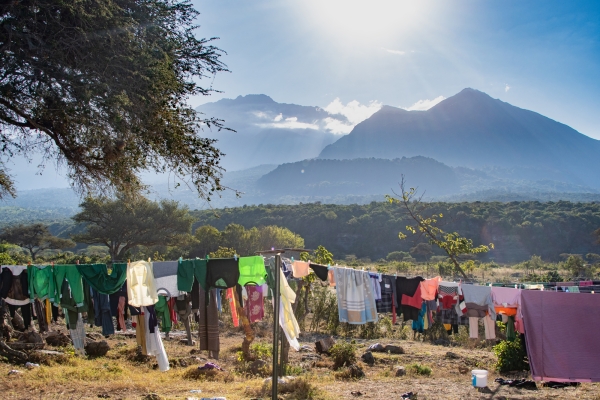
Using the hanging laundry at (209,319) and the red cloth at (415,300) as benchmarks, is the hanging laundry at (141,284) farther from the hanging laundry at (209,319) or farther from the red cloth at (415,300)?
the red cloth at (415,300)

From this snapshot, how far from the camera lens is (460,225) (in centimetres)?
6531

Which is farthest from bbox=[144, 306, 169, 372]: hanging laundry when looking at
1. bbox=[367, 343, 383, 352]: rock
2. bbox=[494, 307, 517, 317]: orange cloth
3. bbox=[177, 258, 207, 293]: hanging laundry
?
bbox=[367, 343, 383, 352]: rock

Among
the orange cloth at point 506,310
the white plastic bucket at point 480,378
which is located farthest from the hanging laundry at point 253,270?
the white plastic bucket at point 480,378

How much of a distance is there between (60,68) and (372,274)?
705 centimetres

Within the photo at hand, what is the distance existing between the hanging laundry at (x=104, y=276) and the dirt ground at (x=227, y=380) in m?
1.89

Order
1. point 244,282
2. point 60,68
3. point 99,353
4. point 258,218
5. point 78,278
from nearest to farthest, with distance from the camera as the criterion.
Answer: point 60,68, point 244,282, point 78,278, point 99,353, point 258,218

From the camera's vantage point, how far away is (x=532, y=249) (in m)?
62.7

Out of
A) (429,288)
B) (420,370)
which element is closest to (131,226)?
(420,370)

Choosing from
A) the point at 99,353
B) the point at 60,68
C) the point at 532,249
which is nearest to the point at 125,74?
the point at 60,68

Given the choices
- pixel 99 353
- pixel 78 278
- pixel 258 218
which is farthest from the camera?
pixel 258 218

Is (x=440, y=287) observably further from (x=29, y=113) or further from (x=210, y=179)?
(x=29, y=113)

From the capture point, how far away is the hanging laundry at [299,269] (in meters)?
10.2

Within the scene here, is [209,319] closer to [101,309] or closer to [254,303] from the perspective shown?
[254,303]

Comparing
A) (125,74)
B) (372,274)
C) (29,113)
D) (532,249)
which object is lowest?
(532,249)
